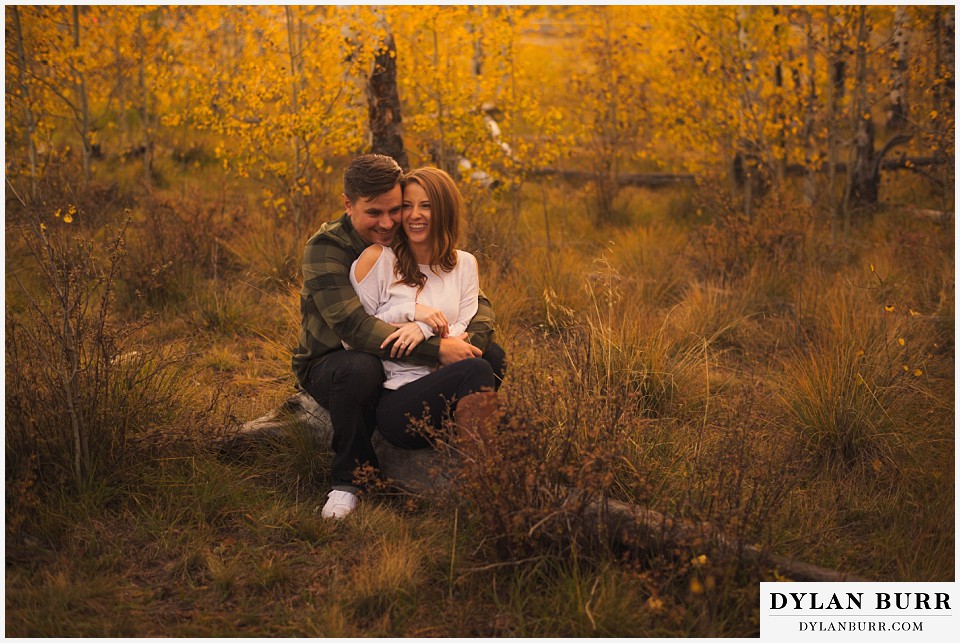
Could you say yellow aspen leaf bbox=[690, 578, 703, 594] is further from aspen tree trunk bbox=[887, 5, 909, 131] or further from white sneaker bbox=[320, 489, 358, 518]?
aspen tree trunk bbox=[887, 5, 909, 131]

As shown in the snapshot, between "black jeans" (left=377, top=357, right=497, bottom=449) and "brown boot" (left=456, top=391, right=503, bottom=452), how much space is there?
38 mm

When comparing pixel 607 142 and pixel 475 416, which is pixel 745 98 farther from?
pixel 475 416

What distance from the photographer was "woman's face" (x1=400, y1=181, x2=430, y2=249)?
313 centimetres

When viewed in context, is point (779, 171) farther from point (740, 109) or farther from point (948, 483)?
point (948, 483)

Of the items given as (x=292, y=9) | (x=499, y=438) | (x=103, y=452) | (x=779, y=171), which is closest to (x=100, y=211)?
(x=292, y=9)

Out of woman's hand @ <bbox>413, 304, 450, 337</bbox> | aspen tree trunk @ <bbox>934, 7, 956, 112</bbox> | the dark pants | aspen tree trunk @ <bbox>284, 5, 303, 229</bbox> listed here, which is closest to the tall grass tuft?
the dark pants

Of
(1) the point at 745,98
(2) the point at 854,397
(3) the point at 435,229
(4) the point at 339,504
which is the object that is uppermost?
(1) the point at 745,98

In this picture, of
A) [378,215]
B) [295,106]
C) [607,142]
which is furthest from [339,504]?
[607,142]

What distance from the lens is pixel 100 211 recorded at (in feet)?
23.8

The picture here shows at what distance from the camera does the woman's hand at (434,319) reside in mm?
3092

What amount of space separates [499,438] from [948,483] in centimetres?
186

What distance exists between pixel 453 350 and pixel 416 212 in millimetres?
560

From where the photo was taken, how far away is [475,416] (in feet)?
9.14

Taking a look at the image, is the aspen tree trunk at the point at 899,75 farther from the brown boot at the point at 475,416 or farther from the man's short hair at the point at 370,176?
the brown boot at the point at 475,416
